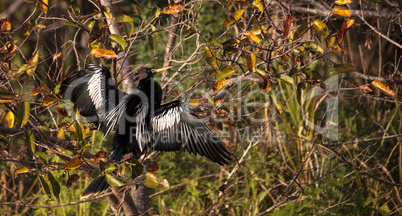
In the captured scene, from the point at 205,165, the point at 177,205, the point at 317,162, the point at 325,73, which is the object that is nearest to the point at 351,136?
the point at 317,162

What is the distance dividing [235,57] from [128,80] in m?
0.86

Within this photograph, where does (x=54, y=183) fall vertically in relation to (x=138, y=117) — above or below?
below

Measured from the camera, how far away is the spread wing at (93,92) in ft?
8.78

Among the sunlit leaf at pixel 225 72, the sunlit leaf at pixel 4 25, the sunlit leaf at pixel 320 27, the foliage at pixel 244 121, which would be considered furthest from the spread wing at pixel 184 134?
the sunlit leaf at pixel 4 25

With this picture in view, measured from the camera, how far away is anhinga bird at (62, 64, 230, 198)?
236 cm

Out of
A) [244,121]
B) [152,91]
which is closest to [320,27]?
[152,91]

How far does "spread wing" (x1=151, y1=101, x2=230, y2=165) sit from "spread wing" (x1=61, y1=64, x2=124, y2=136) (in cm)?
41

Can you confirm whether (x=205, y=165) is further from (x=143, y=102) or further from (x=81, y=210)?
(x=143, y=102)

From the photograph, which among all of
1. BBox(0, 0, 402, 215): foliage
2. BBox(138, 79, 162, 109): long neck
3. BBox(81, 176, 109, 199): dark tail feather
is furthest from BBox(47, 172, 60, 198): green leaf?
BBox(138, 79, 162, 109): long neck

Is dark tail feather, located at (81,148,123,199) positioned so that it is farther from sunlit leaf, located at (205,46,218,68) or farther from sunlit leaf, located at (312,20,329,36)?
sunlit leaf, located at (312,20,329,36)

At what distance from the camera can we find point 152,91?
2713 millimetres

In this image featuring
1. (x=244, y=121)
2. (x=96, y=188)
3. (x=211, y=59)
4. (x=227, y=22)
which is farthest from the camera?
(x=244, y=121)

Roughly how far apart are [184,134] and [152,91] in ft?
1.60

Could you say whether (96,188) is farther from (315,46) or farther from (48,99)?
(315,46)
